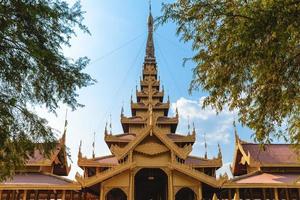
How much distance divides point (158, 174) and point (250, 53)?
15699mm

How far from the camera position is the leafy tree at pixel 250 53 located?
19.7 feet

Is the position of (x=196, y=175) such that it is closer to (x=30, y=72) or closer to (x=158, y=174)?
(x=158, y=174)

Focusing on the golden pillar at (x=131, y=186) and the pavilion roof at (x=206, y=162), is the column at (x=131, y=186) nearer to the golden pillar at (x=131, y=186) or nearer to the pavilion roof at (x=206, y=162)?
the golden pillar at (x=131, y=186)

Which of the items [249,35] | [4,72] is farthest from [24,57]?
[249,35]

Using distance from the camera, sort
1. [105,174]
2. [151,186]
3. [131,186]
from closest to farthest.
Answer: [105,174], [131,186], [151,186]

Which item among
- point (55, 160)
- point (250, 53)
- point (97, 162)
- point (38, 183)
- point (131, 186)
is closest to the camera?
point (250, 53)

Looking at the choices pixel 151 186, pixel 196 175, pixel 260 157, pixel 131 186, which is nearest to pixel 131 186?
pixel 131 186

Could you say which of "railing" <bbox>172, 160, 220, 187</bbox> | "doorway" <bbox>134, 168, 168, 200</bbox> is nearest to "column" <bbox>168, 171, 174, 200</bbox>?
"railing" <bbox>172, 160, 220, 187</bbox>

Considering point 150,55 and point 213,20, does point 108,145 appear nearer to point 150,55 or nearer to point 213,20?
point 150,55

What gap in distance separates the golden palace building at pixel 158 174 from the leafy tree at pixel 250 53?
9.13 metres

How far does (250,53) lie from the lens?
6.48m

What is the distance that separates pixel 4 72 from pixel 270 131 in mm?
5957

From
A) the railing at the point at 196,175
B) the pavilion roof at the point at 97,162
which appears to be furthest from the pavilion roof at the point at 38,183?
the railing at the point at 196,175

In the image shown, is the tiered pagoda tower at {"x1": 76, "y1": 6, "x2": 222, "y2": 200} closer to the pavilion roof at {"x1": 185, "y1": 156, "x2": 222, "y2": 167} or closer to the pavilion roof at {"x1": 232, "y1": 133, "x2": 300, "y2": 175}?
the pavilion roof at {"x1": 185, "y1": 156, "x2": 222, "y2": 167}
